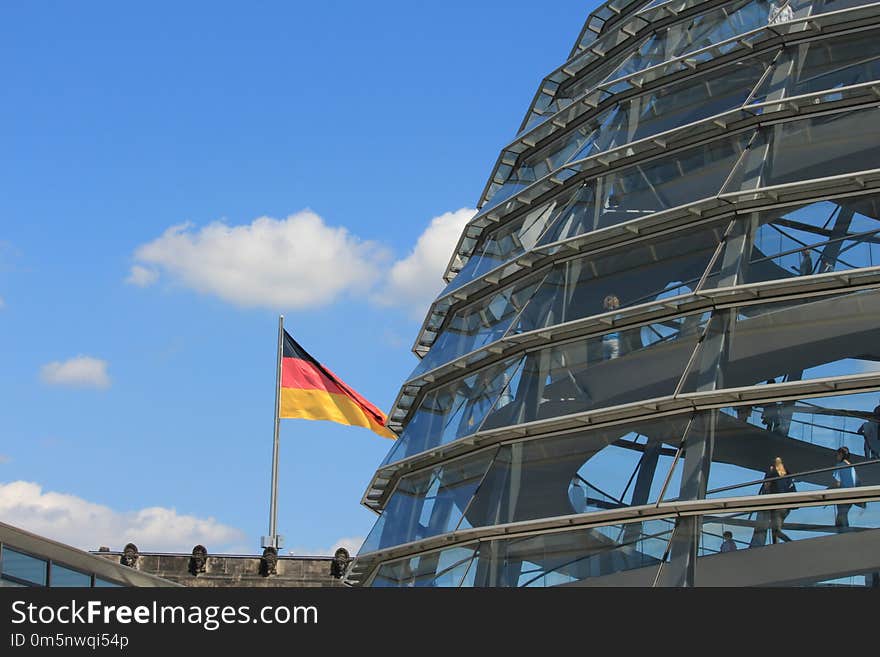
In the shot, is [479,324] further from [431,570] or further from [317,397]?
[317,397]

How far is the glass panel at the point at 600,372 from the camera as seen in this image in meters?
21.5

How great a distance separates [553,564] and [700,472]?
2.46 metres

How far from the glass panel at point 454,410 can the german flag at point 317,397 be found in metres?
20.0

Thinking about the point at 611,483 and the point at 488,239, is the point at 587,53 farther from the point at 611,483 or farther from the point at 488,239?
the point at 611,483

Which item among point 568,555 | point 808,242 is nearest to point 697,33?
point 808,242

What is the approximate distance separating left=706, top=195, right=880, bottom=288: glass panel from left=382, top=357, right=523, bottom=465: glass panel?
395 cm

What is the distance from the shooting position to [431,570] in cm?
2295

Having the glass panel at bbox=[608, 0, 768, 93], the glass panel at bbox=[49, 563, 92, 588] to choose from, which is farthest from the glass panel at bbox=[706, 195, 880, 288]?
the glass panel at bbox=[49, 563, 92, 588]

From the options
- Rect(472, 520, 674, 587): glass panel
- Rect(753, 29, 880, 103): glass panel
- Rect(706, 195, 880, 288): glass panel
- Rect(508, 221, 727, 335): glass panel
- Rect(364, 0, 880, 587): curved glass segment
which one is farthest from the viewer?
Rect(753, 29, 880, 103): glass panel

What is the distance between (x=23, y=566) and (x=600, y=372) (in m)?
9.54

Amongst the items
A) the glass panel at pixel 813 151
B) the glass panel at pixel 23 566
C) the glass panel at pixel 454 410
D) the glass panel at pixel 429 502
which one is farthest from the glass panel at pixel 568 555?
the glass panel at pixel 23 566

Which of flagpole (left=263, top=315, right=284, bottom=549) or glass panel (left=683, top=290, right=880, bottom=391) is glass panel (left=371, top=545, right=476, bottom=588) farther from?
A: flagpole (left=263, top=315, right=284, bottom=549)

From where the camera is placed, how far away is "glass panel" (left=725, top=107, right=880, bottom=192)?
71.7 feet
